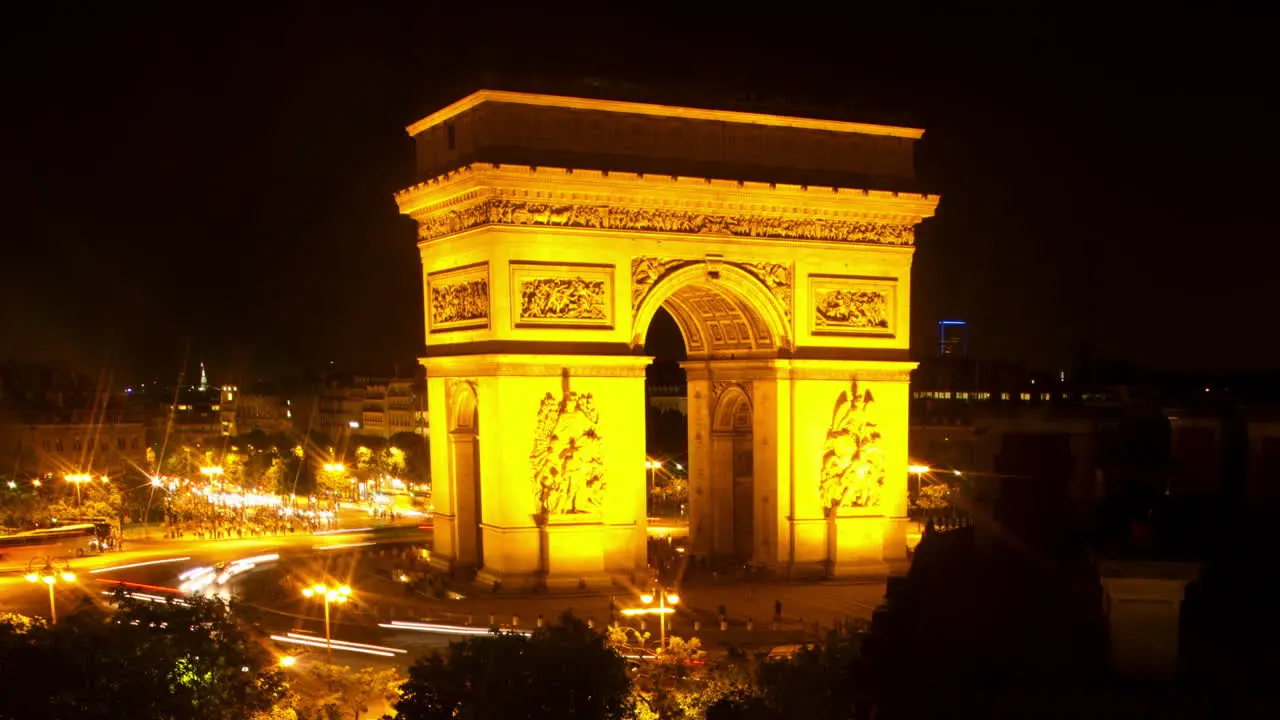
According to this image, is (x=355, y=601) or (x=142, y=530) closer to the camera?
(x=355, y=601)

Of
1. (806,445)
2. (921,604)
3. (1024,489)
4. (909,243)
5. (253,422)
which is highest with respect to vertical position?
(909,243)

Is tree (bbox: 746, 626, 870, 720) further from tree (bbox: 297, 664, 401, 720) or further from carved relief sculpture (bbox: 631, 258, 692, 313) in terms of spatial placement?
carved relief sculpture (bbox: 631, 258, 692, 313)

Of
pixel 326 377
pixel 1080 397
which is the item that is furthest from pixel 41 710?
pixel 326 377

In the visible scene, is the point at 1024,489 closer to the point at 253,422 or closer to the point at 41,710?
the point at 41,710

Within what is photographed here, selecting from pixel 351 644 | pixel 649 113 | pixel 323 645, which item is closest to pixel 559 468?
pixel 351 644

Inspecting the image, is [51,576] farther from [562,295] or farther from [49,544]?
[49,544]

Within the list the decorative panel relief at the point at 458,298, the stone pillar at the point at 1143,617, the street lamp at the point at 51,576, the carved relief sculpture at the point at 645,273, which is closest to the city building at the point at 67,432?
the street lamp at the point at 51,576
